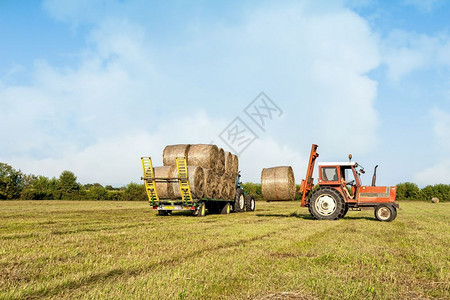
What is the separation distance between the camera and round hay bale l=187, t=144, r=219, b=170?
1617cm

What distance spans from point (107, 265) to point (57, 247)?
81.5 inches

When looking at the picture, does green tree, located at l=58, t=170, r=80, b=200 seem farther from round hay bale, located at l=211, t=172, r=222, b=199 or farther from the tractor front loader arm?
the tractor front loader arm

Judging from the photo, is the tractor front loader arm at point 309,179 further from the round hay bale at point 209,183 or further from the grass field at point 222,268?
the grass field at point 222,268

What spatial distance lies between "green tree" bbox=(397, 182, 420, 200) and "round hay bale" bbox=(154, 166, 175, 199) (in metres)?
45.1

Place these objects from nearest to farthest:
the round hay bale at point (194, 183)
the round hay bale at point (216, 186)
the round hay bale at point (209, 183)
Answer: the round hay bale at point (194, 183), the round hay bale at point (209, 183), the round hay bale at point (216, 186)

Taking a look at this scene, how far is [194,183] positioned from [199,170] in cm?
74

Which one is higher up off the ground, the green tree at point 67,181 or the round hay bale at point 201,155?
the round hay bale at point 201,155

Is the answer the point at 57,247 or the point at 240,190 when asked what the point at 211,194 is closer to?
the point at 240,190

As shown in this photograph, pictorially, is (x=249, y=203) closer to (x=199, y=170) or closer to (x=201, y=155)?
(x=201, y=155)

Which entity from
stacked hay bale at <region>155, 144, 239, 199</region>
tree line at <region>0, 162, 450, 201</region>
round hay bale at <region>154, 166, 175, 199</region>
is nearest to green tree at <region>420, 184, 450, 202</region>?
tree line at <region>0, 162, 450, 201</region>

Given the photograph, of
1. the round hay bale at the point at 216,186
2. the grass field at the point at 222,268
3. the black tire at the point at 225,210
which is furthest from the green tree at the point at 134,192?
the grass field at the point at 222,268

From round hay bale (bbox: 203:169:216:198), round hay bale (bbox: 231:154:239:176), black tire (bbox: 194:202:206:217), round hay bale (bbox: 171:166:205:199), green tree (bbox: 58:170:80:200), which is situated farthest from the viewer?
green tree (bbox: 58:170:80:200)

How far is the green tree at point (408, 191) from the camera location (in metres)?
50.7

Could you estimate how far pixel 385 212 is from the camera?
13492 mm
